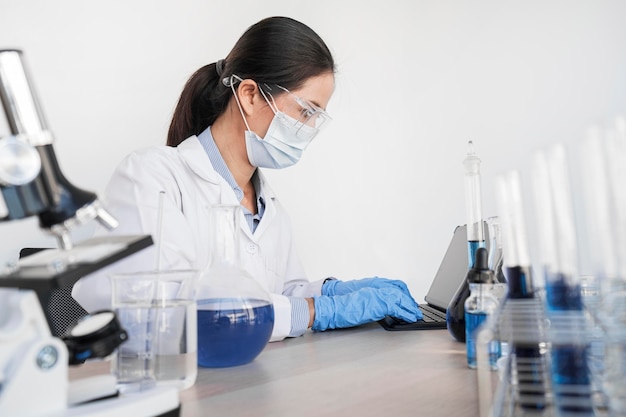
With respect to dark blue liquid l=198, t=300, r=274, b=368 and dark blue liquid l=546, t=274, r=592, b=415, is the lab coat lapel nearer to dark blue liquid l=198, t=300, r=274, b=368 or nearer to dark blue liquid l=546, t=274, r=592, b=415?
dark blue liquid l=198, t=300, r=274, b=368

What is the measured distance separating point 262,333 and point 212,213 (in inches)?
8.9

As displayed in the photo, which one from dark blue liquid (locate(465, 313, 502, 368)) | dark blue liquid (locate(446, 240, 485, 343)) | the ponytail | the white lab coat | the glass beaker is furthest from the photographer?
the ponytail

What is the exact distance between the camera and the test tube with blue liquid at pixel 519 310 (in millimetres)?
638

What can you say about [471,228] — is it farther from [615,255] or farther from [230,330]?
[615,255]

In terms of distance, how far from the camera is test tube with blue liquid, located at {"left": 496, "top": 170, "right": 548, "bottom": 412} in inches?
25.1

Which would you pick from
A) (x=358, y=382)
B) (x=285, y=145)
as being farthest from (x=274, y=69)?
(x=358, y=382)

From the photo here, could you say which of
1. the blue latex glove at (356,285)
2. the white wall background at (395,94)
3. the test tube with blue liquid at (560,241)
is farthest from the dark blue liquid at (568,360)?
the white wall background at (395,94)

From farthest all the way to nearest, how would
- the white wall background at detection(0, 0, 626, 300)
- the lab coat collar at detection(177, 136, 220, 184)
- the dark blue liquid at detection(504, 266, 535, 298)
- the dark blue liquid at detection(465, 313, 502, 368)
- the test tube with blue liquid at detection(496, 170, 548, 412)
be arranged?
the white wall background at detection(0, 0, 626, 300) → the lab coat collar at detection(177, 136, 220, 184) → the dark blue liquid at detection(465, 313, 502, 368) → the dark blue liquid at detection(504, 266, 535, 298) → the test tube with blue liquid at detection(496, 170, 548, 412)

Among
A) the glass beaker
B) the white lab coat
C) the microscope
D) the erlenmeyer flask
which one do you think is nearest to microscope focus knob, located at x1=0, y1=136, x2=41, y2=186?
the microscope

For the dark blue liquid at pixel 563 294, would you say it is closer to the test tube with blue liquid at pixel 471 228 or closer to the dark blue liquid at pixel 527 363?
the dark blue liquid at pixel 527 363

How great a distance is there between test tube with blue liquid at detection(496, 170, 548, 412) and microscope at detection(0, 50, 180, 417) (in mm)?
385

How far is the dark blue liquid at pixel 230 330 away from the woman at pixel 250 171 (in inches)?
13.7

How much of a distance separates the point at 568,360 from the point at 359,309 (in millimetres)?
1013

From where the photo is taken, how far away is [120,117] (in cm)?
236
